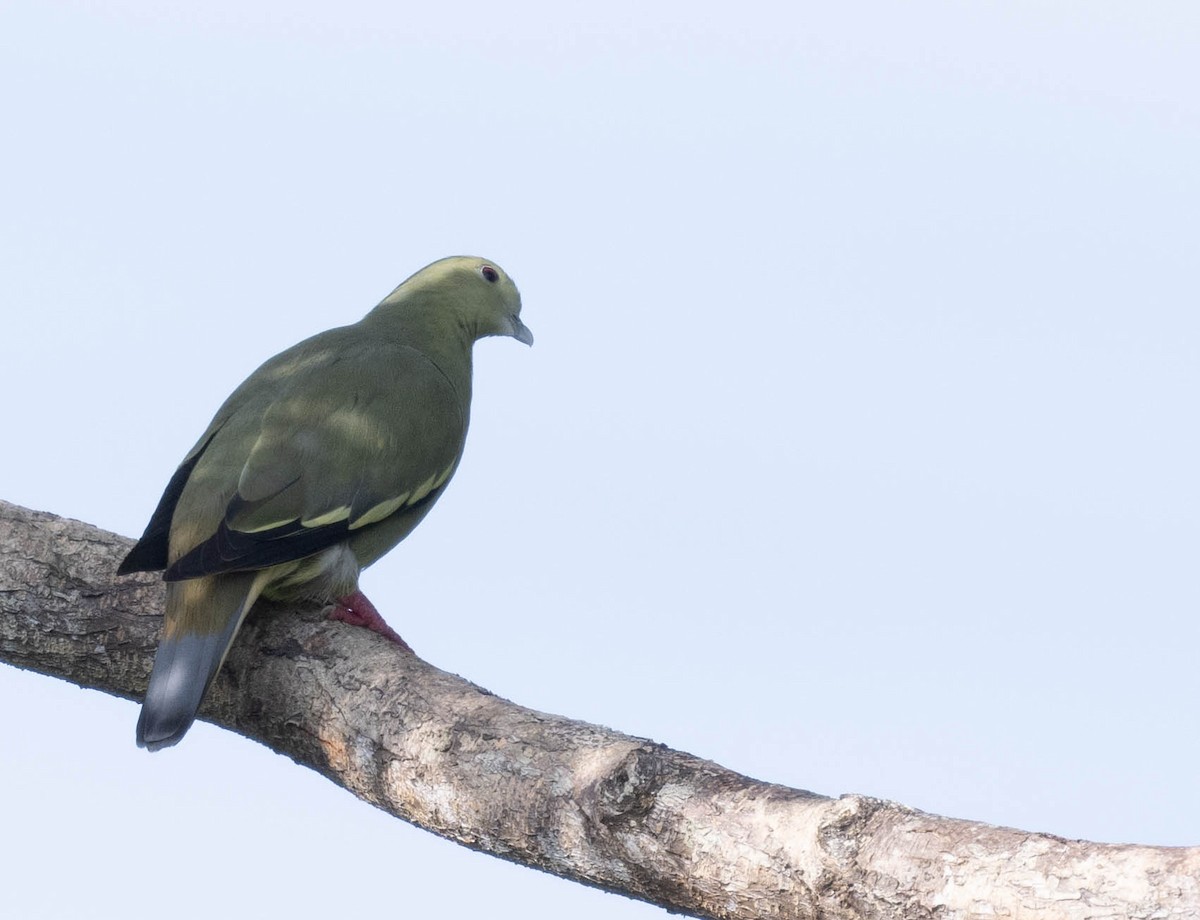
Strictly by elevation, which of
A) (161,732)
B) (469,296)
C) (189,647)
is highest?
(469,296)

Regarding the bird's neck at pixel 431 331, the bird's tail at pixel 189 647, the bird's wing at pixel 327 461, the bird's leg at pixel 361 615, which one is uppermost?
the bird's neck at pixel 431 331

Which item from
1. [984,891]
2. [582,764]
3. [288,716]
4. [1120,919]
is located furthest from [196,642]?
[1120,919]

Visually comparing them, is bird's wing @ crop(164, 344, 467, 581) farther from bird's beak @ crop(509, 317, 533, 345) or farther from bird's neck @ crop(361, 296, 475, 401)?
bird's beak @ crop(509, 317, 533, 345)

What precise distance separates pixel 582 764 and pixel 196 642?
3.99ft

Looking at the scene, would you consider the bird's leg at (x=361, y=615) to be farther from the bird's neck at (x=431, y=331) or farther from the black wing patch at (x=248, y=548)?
the bird's neck at (x=431, y=331)

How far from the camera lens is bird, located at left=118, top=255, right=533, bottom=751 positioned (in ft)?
12.6

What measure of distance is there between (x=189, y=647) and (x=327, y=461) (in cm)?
80

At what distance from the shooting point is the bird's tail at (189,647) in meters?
3.69

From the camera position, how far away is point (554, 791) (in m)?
3.23

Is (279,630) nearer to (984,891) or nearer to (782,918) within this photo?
(782,918)

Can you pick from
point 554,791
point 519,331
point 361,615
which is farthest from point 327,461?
point 519,331

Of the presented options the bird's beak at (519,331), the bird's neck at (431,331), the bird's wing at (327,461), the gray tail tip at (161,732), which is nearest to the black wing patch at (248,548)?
the bird's wing at (327,461)

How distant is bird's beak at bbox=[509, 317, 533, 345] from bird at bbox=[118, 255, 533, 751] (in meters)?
0.71

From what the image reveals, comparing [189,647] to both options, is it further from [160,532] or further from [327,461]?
[327,461]
